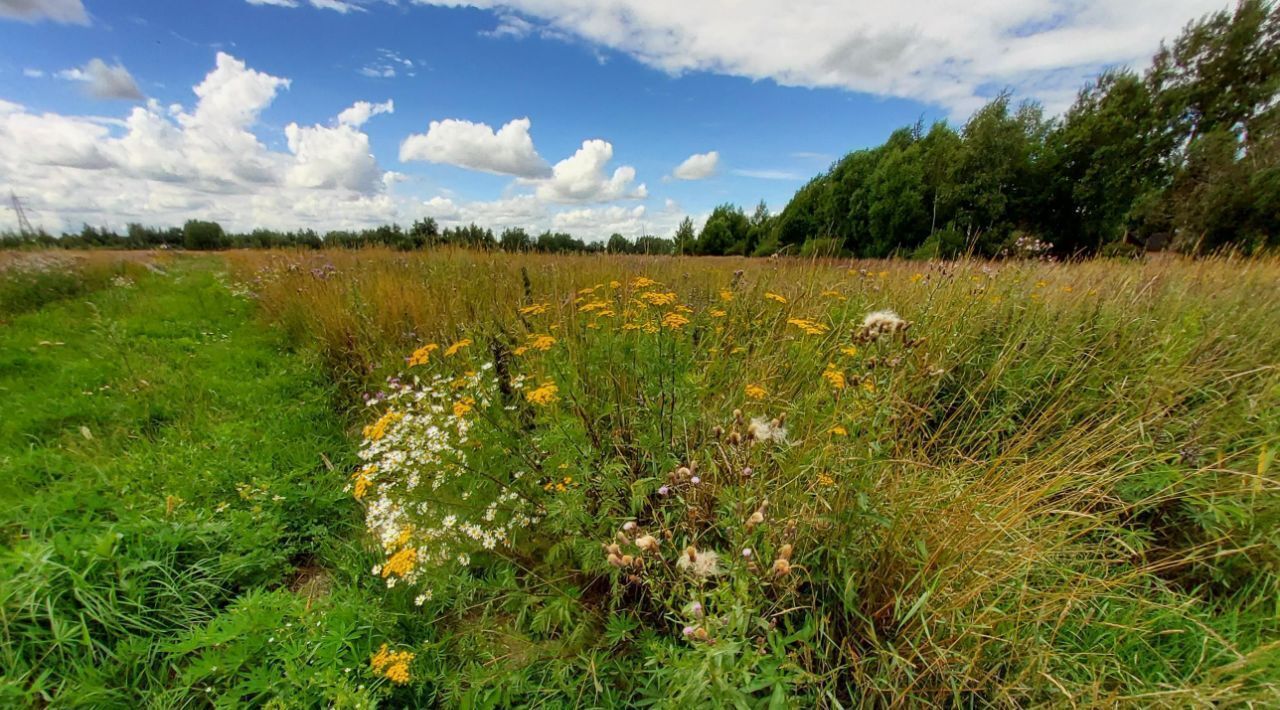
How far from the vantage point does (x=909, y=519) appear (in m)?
1.48

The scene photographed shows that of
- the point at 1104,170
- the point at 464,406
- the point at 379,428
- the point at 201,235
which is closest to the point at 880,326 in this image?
the point at 464,406

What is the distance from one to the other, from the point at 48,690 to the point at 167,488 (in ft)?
3.47

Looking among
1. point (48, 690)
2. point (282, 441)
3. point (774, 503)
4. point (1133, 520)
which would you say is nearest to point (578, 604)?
point (774, 503)

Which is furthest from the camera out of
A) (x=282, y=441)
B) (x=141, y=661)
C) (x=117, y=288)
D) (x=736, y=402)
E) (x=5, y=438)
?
(x=117, y=288)

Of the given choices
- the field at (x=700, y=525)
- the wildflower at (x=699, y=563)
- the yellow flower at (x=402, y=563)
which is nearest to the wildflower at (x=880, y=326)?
the field at (x=700, y=525)

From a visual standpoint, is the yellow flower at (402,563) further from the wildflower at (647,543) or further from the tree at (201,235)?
the tree at (201,235)

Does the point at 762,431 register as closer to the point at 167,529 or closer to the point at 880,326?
the point at 880,326

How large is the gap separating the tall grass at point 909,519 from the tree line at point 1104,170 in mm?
13149

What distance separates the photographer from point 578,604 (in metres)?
1.59

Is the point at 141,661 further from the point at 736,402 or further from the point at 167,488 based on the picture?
the point at 736,402

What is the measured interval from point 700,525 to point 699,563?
54cm

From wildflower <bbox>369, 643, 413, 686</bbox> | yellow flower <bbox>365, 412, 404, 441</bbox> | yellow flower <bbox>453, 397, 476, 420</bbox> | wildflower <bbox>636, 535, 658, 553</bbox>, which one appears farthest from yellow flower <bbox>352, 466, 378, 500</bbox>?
wildflower <bbox>636, 535, 658, 553</bbox>

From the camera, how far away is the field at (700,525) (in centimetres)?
126

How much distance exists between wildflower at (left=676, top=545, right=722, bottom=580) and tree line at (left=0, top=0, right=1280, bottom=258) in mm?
14861
